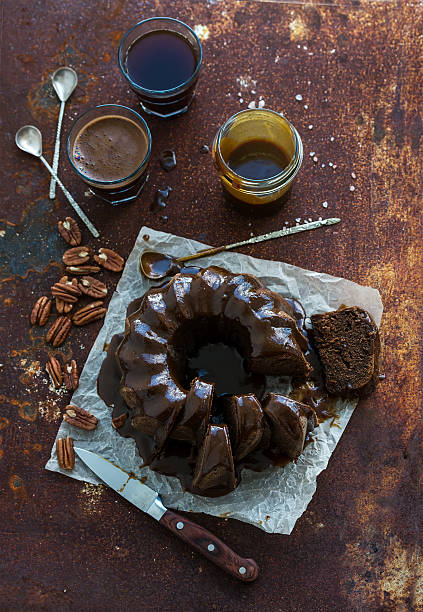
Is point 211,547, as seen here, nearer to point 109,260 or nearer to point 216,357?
point 216,357

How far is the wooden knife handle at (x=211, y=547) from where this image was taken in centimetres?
280

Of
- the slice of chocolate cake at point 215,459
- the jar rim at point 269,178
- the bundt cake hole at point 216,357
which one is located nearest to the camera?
the slice of chocolate cake at point 215,459

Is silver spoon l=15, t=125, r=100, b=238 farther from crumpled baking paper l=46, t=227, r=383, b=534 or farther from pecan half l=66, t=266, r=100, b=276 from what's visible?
crumpled baking paper l=46, t=227, r=383, b=534

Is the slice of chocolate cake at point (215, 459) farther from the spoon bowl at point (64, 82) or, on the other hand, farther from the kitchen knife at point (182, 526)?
the spoon bowl at point (64, 82)

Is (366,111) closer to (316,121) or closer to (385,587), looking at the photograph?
(316,121)

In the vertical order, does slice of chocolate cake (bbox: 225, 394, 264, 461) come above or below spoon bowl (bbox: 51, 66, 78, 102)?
below

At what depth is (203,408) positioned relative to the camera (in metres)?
2.63

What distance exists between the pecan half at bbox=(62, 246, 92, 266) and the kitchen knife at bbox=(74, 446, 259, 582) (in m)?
1.03

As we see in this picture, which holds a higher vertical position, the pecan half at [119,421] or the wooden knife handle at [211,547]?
the pecan half at [119,421]

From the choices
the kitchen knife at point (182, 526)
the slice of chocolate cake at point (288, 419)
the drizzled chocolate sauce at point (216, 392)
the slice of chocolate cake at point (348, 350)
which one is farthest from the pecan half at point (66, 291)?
the slice of chocolate cake at point (348, 350)

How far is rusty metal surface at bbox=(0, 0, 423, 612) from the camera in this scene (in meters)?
2.90

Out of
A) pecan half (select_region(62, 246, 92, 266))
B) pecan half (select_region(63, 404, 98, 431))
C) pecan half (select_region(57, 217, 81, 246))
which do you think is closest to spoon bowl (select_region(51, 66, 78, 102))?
pecan half (select_region(57, 217, 81, 246))

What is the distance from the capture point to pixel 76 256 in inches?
122

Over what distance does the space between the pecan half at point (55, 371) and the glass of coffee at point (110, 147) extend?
873mm
